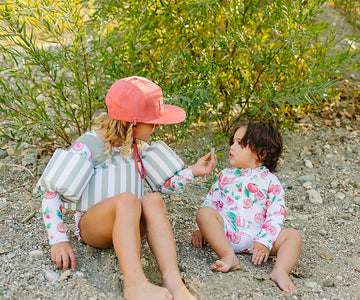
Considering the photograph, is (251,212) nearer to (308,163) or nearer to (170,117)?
(170,117)

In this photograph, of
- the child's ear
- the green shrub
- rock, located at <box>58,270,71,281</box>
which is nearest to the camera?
rock, located at <box>58,270,71,281</box>

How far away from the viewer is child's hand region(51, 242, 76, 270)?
200cm

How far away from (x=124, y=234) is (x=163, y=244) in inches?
7.0

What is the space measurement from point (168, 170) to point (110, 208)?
407 millimetres

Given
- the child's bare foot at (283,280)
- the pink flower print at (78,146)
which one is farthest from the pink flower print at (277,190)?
the pink flower print at (78,146)

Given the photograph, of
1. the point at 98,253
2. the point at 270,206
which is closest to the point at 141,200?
the point at 98,253

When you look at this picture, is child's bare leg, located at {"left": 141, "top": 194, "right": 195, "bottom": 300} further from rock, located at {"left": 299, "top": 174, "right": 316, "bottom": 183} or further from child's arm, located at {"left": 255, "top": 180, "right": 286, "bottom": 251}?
rock, located at {"left": 299, "top": 174, "right": 316, "bottom": 183}

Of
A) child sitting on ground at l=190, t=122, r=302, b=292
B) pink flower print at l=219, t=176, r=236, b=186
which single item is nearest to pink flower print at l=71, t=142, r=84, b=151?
child sitting on ground at l=190, t=122, r=302, b=292

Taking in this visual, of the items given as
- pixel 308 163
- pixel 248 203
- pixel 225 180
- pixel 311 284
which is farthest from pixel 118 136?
pixel 308 163

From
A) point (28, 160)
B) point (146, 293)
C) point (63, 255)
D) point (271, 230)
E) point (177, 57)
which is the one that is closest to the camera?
point (146, 293)

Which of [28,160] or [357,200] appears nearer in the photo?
[357,200]

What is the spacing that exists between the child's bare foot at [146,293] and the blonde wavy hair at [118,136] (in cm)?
63

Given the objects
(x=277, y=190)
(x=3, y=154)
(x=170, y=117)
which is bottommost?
(x=3, y=154)

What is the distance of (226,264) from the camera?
2088 mm
